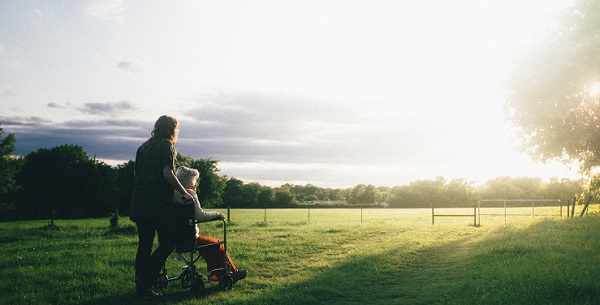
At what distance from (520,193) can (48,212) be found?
80.8m

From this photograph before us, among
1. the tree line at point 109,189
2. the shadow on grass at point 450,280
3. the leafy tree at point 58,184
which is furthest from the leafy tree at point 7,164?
the shadow on grass at point 450,280

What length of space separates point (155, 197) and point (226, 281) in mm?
2090

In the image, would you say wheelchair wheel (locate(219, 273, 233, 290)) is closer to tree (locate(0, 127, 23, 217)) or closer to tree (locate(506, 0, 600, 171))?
tree (locate(506, 0, 600, 171))

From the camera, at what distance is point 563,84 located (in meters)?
18.2

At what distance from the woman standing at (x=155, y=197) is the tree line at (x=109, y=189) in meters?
27.2

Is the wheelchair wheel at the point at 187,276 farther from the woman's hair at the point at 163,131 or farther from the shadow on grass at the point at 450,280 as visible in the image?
the woman's hair at the point at 163,131

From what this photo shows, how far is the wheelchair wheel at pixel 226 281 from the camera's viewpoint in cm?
763

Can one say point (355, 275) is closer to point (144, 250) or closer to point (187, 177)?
point (187, 177)

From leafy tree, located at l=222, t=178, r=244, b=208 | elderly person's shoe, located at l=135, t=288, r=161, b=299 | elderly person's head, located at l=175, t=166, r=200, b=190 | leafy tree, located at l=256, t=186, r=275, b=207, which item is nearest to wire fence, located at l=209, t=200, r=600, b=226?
elderly person's head, located at l=175, t=166, r=200, b=190

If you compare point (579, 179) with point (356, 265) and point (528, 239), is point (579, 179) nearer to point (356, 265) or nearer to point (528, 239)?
point (528, 239)

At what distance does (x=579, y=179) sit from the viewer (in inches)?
1024

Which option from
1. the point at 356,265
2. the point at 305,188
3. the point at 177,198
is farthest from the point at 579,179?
the point at 305,188

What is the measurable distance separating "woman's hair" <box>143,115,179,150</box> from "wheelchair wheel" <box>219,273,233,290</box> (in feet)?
8.27

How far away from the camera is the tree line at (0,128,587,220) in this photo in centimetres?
5406
